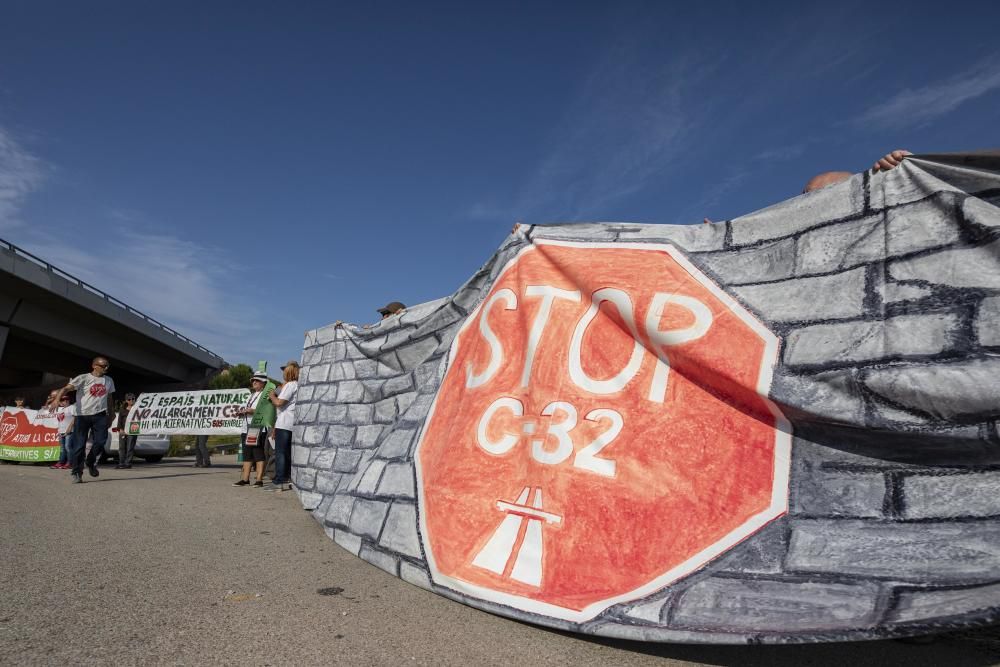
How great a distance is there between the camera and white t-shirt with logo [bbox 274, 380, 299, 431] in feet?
18.0

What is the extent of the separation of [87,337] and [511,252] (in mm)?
29066

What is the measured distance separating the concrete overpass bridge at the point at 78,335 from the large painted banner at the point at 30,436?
35.2ft

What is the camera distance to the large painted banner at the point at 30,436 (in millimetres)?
10234

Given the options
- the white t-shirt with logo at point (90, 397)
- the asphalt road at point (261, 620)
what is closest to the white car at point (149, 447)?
the white t-shirt with logo at point (90, 397)

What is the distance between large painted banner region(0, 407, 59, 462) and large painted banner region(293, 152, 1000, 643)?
10.4 meters

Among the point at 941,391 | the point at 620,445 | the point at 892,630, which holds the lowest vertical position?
the point at 892,630

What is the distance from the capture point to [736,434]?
7.09 feet

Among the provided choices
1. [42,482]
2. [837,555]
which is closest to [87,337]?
[42,482]

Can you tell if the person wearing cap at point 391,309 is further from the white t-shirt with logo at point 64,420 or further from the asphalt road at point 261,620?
the white t-shirt with logo at point 64,420

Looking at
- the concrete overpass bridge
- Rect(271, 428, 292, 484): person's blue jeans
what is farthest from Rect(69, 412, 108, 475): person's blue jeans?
the concrete overpass bridge

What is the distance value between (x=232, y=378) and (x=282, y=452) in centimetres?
3850

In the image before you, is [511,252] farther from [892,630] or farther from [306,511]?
[306,511]

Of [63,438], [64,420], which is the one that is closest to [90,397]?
[64,420]

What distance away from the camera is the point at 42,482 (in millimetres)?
6637
